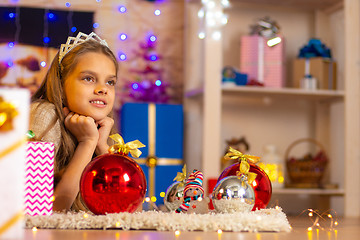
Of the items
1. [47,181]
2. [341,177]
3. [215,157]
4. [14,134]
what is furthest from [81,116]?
[341,177]

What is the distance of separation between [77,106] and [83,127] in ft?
0.21

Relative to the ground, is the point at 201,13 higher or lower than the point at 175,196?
higher

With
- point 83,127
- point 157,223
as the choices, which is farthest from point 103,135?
point 157,223

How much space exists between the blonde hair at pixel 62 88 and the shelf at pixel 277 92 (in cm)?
123

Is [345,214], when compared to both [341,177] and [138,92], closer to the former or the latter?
[341,177]

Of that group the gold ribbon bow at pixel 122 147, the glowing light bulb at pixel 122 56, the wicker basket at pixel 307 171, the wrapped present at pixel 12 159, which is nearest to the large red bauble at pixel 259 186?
the gold ribbon bow at pixel 122 147

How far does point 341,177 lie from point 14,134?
2.40 meters

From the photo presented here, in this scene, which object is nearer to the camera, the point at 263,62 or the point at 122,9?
the point at 263,62

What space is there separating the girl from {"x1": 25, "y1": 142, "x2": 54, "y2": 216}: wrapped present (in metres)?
0.26

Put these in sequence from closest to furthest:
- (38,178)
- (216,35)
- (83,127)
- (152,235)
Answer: (152,235) → (38,178) → (83,127) → (216,35)

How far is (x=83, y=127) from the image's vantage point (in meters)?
1.20

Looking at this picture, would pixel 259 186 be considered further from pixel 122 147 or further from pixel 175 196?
pixel 122 147

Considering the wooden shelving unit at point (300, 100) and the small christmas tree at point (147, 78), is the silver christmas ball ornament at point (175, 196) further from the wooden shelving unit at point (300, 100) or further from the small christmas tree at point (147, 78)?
the small christmas tree at point (147, 78)

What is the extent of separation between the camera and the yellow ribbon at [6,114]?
1.88ft
